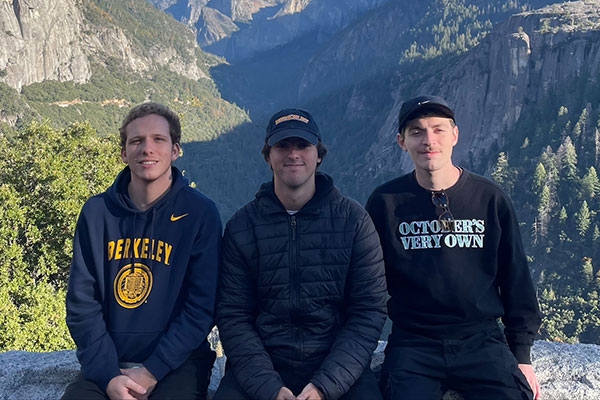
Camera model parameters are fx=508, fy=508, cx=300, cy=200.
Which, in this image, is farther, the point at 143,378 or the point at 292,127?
the point at 292,127

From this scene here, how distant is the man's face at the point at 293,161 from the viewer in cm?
320

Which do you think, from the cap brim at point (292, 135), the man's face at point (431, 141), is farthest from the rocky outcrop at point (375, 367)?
the cap brim at point (292, 135)

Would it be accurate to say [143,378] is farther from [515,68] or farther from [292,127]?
[515,68]

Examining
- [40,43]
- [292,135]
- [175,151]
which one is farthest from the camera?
[40,43]

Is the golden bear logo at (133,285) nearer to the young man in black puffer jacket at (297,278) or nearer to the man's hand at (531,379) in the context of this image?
the young man in black puffer jacket at (297,278)

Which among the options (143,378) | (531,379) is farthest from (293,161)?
(531,379)

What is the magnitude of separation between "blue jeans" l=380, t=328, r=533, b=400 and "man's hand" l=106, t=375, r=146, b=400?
1495 millimetres

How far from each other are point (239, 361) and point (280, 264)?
2.09ft

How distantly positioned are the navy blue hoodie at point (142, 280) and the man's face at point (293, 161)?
0.55 m

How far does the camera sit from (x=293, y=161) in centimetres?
320

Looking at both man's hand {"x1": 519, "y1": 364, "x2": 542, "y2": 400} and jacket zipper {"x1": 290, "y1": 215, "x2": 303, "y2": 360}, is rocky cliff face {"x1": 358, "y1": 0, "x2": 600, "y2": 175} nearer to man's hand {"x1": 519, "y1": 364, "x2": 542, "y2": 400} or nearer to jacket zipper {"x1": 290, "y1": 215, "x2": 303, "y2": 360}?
man's hand {"x1": 519, "y1": 364, "x2": 542, "y2": 400}

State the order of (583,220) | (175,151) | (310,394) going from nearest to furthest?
1. (310,394)
2. (175,151)
3. (583,220)

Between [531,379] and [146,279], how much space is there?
252cm

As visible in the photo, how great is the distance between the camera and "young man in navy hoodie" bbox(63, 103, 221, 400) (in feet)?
10.1
